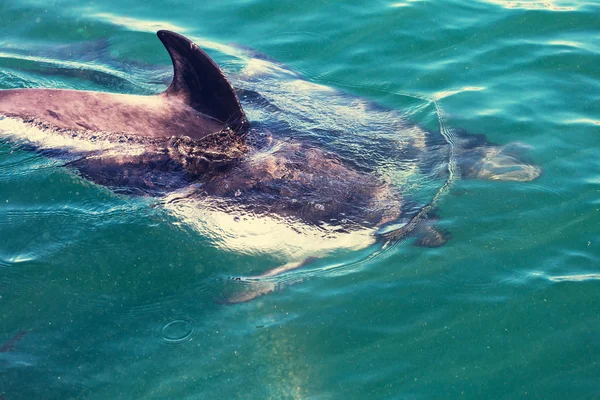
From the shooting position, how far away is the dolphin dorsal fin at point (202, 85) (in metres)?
5.61

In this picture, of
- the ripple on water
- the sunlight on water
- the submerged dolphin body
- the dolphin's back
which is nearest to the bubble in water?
the ripple on water

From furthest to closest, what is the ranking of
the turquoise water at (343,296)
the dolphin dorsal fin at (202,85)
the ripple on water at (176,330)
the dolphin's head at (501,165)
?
the dolphin's head at (501,165)
the dolphin dorsal fin at (202,85)
the ripple on water at (176,330)
the turquoise water at (343,296)

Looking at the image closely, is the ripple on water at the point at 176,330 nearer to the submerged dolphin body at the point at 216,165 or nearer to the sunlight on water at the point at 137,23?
the submerged dolphin body at the point at 216,165

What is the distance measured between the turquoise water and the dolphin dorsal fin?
3.40 ft

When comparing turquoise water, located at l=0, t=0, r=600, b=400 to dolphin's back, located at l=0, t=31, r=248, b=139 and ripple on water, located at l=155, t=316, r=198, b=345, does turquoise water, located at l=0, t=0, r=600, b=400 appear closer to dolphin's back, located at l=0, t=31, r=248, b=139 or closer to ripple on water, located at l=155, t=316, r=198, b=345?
ripple on water, located at l=155, t=316, r=198, b=345

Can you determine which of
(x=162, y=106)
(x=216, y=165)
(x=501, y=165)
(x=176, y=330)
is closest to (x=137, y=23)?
(x=162, y=106)

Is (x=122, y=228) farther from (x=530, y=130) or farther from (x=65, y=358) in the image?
(x=530, y=130)

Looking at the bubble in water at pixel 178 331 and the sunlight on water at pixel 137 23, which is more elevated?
the sunlight on water at pixel 137 23

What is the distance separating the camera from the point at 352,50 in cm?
849

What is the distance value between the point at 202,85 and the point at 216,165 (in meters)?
0.76

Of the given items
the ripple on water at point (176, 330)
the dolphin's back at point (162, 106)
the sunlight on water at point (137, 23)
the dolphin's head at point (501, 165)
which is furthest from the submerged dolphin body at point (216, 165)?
the sunlight on water at point (137, 23)

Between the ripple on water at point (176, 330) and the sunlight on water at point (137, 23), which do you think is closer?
the ripple on water at point (176, 330)

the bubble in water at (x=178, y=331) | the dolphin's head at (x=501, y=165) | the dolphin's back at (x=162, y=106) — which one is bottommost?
the bubble in water at (x=178, y=331)

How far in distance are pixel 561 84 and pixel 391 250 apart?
3.82 m
